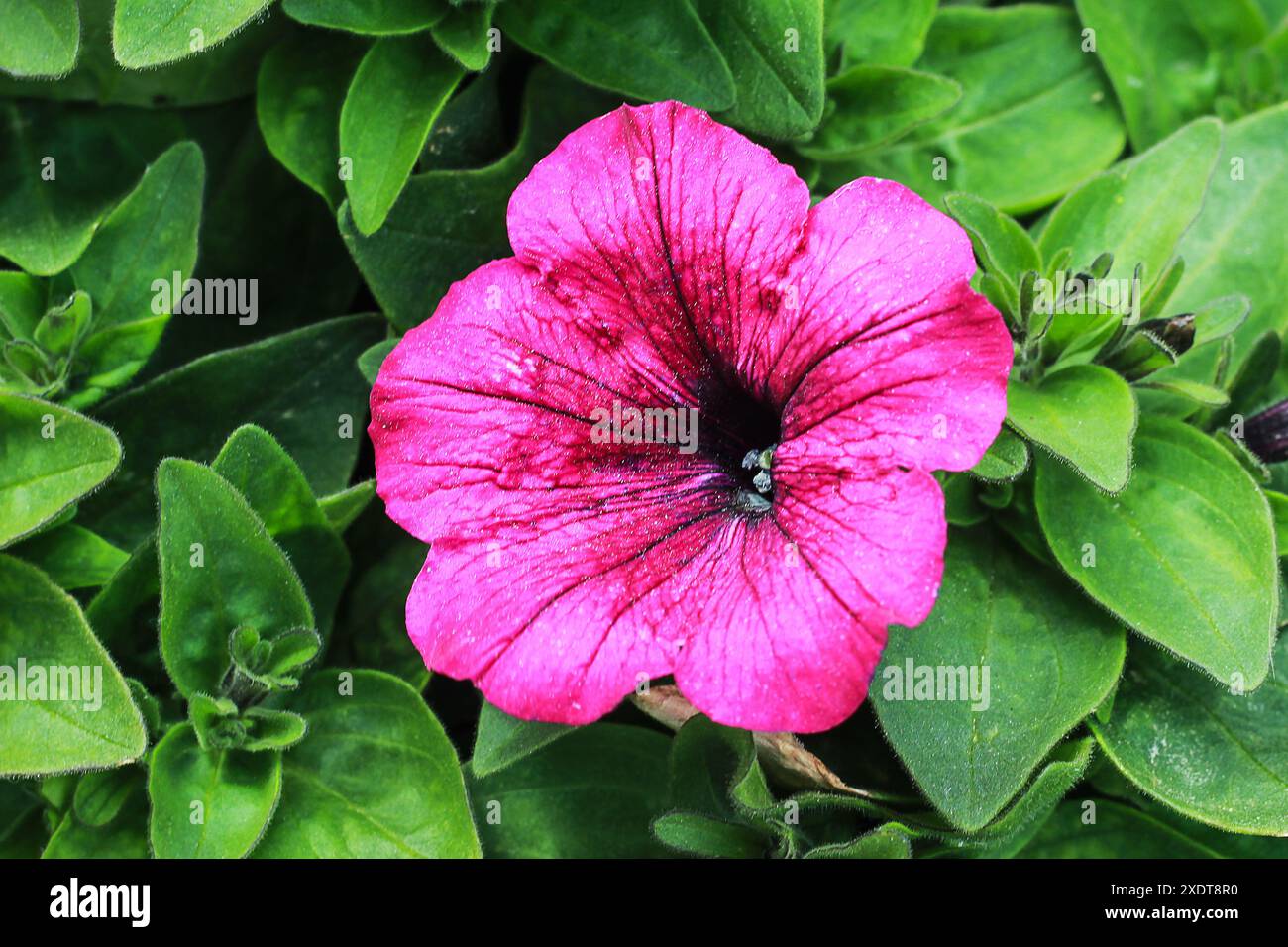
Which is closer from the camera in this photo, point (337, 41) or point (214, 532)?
point (214, 532)

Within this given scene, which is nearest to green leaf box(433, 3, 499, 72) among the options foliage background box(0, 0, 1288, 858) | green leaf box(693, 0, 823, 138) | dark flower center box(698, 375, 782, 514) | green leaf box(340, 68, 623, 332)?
foliage background box(0, 0, 1288, 858)

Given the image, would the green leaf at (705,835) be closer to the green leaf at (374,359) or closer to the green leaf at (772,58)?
the green leaf at (374,359)

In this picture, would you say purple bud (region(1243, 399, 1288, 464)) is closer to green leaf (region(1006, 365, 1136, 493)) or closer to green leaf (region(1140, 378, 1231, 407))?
green leaf (region(1140, 378, 1231, 407))

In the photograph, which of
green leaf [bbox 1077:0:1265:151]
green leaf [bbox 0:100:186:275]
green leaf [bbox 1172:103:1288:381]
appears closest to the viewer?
green leaf [bbox 0:100:186:275]

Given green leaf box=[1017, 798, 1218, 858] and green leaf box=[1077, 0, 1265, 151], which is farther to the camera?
green leaf box=[1077, 0, 1265, 151]

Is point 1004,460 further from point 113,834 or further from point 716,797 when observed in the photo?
point 113,834

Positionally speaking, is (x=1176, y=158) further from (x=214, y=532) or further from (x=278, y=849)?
(x=278, y=849)
